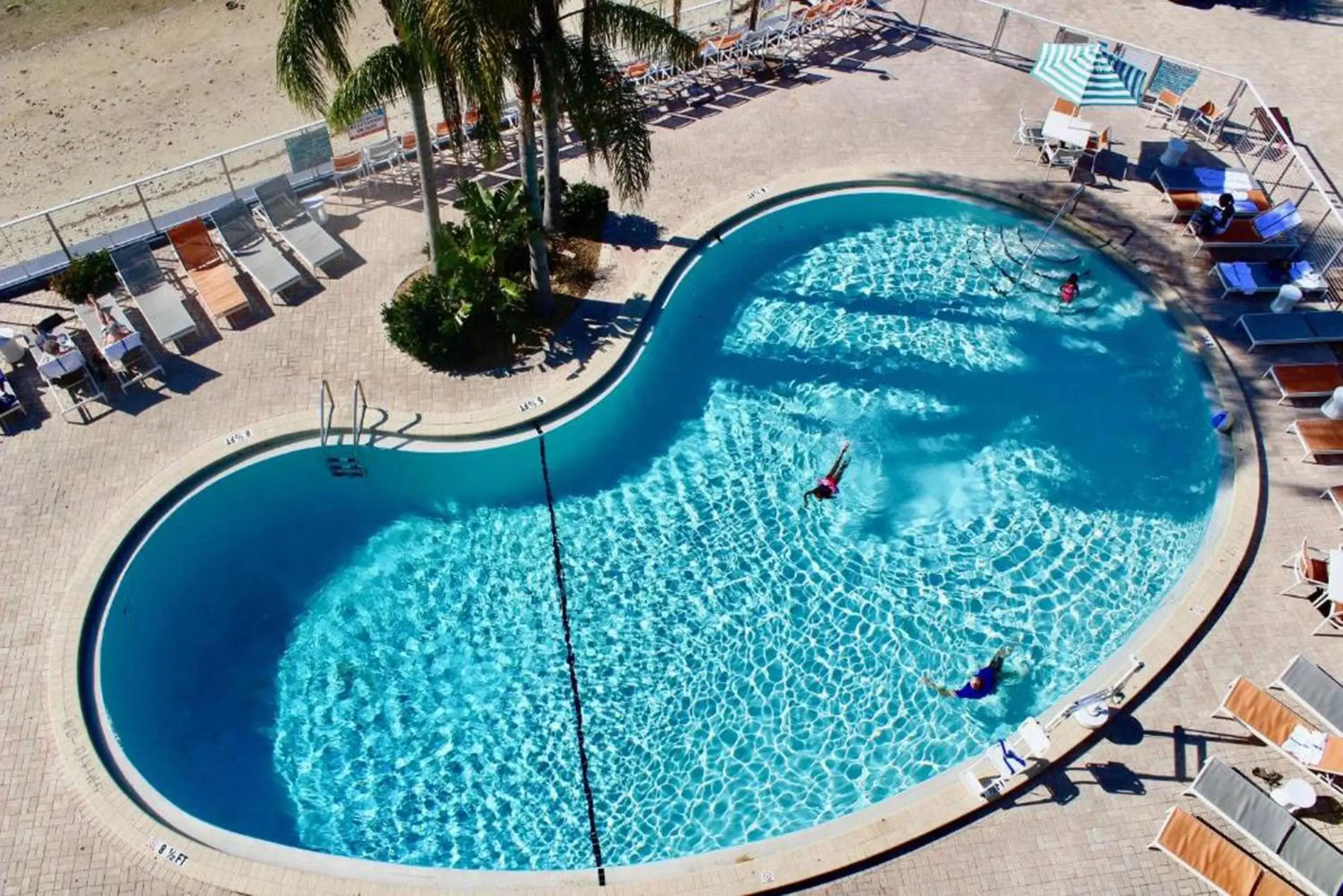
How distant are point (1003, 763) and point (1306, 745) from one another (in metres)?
4.27

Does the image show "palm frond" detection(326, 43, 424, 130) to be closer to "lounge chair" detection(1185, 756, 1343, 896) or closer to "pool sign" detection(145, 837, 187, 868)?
"pool sign" detection(145, 837, 187, 868)

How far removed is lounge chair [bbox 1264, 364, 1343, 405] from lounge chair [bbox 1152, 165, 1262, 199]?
512 centimetres

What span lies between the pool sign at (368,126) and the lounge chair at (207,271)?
405 centimetres

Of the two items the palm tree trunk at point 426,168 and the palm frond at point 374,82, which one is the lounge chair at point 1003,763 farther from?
the palm frond at point 374,82

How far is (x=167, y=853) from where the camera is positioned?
12148 mm

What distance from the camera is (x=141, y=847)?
1219 cm

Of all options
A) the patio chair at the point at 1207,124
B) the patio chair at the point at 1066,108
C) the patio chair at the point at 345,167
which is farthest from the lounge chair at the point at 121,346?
the patio chair at the point at 1207,124

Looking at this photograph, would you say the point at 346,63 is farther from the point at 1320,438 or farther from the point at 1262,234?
the point at 1262,234

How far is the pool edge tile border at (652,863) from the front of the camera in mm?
12047

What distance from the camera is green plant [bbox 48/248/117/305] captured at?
58.9ft

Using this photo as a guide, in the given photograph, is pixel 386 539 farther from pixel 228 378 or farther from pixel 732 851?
pixel 732 851

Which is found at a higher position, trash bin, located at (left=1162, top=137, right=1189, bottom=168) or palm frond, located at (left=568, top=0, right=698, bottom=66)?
palm frond, located at (left=568, top=0, right=698, bottom=66)

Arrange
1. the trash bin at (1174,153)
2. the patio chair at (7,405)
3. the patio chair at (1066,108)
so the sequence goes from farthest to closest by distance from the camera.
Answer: the patio chair at (1066,108)
the trash bin at (1174,153)
the patio chair at (7,405)

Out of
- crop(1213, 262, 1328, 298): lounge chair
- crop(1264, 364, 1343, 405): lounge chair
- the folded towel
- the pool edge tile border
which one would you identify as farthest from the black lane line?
crop(1213, 262, 1328, 298): lounge chair
